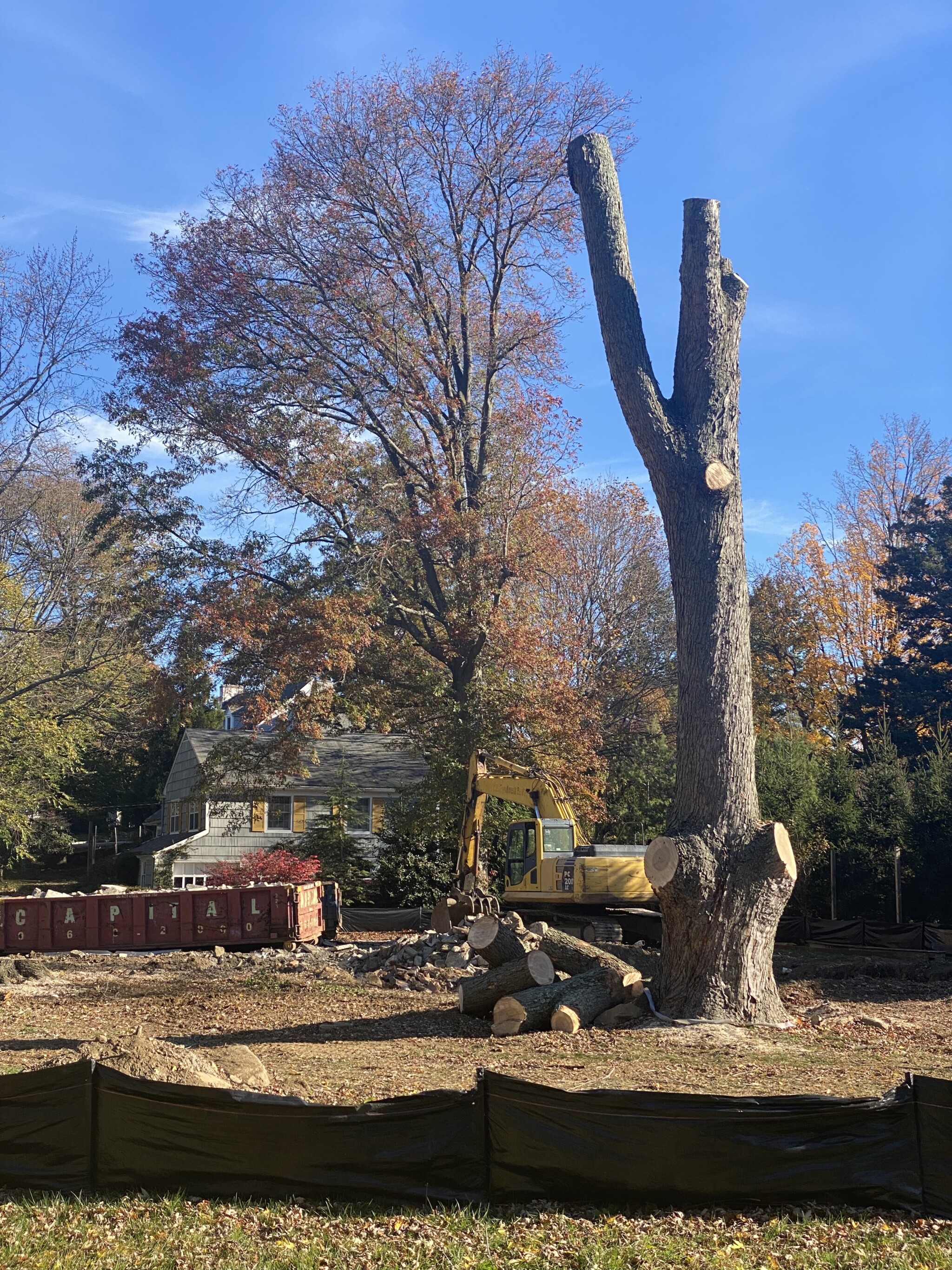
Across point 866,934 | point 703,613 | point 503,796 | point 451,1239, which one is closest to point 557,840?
point 503,796

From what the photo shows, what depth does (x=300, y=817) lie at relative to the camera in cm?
3438

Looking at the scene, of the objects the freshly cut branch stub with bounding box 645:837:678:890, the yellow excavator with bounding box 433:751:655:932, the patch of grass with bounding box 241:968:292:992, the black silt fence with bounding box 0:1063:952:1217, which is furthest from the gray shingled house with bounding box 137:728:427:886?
the black silt fence with bounding box 0:1063:952:1217

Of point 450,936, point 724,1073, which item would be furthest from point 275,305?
point 724,1073

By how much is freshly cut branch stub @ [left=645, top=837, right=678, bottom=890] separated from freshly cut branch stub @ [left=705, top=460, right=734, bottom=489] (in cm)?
419

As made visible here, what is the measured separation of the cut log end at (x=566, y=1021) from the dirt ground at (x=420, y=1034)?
0.59ft

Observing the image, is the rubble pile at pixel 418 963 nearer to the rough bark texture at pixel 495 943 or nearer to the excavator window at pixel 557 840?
the rough bark texture at pixel 495 943

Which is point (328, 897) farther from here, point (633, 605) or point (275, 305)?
point (633, 605)

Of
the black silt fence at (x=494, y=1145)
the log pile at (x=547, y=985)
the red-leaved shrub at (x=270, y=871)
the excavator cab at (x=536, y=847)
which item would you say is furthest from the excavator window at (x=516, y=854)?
the black silt fence at (x=494, y=1145)

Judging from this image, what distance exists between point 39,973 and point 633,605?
25.4 metres

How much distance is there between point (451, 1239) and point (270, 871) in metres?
21.3

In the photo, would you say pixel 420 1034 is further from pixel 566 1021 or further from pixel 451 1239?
pixel 451 1239

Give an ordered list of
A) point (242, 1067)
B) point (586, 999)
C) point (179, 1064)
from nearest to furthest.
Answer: point (179, 1064), point (242, 1067), point (586, 999)

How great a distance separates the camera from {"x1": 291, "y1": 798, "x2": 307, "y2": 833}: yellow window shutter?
34.3m

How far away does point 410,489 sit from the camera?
27797 millimetres
